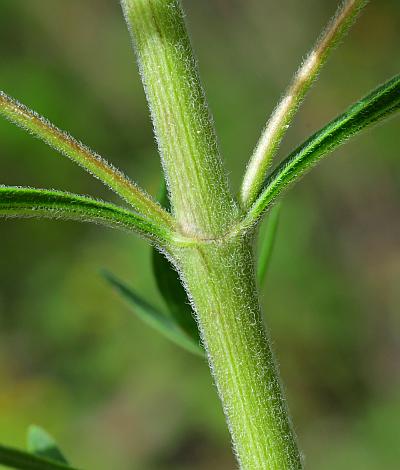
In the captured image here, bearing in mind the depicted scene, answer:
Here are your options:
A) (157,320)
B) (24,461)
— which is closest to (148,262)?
(157,320)

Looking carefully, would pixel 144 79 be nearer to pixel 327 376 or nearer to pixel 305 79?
pixel 305 79

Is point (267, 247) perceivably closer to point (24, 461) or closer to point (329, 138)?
point (329, 138)

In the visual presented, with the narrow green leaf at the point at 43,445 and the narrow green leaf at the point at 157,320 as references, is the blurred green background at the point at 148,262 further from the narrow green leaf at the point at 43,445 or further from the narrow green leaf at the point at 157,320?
the narrow green leaf at the point at 43,445

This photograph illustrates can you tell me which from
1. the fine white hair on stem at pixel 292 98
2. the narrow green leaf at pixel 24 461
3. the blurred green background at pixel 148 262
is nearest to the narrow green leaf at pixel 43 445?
the narrow green leaf at pixel 24 461

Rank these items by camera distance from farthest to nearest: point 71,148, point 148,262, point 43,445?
point 148,262, point 43,445, point 71,148

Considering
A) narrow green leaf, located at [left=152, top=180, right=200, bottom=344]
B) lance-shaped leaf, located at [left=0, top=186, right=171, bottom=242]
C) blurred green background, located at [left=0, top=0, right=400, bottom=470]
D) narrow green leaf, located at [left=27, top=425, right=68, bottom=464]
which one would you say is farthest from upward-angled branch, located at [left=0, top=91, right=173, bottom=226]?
blurred green background, located at [left=0, top=0, right=400, bottom=470]

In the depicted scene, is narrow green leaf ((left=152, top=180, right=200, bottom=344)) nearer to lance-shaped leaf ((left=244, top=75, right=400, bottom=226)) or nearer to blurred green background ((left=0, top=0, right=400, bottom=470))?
lance-shaped leaf ((left=244, top=75, right=400, bottom=226))
